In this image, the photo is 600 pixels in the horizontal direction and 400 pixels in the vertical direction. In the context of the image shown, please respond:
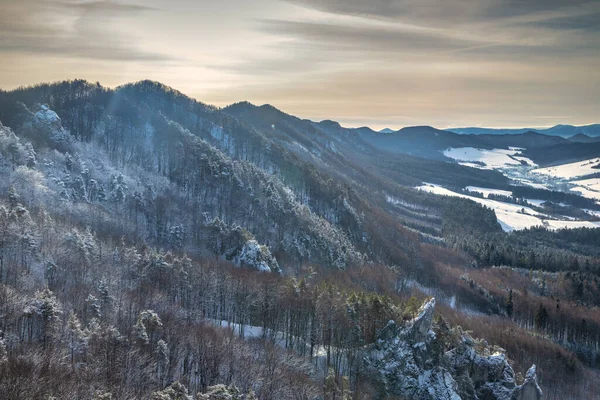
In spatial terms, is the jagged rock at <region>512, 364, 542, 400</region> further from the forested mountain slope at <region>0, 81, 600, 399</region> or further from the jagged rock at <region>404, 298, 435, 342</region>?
the jagged rock at <region>404, 298, 435, 342</region>

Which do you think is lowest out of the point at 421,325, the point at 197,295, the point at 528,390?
the point at 528,390

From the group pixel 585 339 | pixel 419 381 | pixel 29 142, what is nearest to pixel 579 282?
pixel 585 339

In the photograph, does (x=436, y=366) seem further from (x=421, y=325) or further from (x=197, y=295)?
(x=197, y=295)

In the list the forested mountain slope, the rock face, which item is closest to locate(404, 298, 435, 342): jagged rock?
the rock face

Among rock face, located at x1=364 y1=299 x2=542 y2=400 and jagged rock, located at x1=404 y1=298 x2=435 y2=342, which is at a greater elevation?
jagged rock, located at x1=404 y1=298 x2=435 y2=342

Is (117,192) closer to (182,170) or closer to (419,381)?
(182,170)

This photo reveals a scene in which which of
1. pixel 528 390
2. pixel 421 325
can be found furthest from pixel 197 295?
pixel 528 390

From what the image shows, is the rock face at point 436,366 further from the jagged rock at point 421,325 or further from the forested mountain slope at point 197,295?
the forested mountain slope at point 197,295

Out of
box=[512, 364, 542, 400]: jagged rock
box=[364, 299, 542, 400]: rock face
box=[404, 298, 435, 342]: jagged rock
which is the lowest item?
box=[512, 364, 542, 400]: jagged rock

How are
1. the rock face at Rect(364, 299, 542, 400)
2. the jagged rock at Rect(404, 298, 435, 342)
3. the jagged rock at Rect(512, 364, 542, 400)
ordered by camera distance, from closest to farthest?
the rock face at Rect(364, 299, 542, 400), the jagged rock at Rect(404, 298, 435, 342), the jagged rock at Rect(512, 364, 542, 400)
